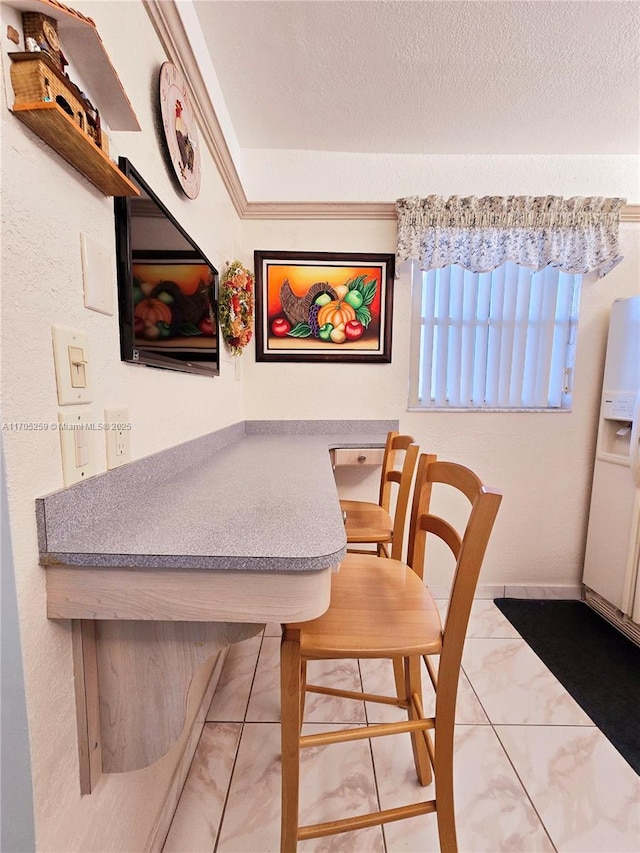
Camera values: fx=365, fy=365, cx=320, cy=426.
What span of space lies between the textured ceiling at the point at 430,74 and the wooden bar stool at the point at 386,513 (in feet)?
5.06

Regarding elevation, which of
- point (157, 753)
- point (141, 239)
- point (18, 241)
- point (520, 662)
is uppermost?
point (141, 239)

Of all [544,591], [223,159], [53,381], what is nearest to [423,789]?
[53,381]

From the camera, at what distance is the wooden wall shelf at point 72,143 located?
530 mm

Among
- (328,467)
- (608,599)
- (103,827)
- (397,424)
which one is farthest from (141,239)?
(608,599)

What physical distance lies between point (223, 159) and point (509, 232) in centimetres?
156

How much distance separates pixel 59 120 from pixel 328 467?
1.08 m

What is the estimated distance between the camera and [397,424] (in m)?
2.26

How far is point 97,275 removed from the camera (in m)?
0.76

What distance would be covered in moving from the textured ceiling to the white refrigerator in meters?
1.00

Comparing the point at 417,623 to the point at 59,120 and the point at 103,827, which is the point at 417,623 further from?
the point at 59,120

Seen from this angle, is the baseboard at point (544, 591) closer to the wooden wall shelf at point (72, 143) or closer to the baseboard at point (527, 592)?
the baseboard at point (527, 592)

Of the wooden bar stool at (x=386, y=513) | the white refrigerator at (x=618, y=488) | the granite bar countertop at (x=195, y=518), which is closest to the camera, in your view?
the granite bar countertop at (x=195, y=518)

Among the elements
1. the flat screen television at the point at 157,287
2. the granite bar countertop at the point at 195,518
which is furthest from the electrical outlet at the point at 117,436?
the flat screen television at the point at 157,287

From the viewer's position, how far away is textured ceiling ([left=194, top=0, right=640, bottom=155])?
4.33ft
